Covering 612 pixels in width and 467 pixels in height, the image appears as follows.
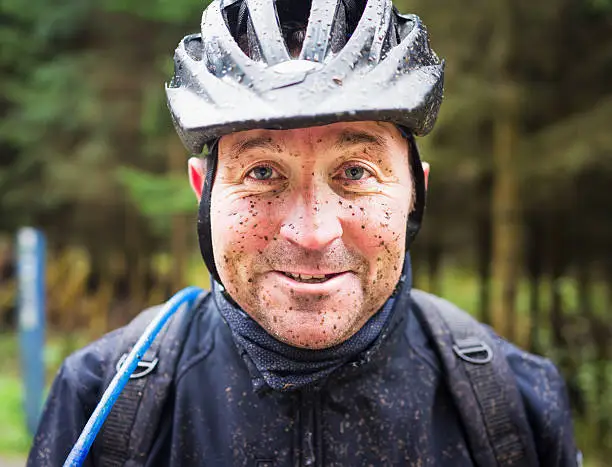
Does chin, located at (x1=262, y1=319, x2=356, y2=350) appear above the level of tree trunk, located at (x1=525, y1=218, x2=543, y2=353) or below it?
above

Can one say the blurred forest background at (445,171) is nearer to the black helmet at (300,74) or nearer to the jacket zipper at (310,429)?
the black helmet at (300,74)

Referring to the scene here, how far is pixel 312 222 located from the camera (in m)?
1.54

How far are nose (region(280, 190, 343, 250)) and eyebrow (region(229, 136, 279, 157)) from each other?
15 centimetres

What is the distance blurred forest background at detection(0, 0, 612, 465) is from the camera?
5.18 meters

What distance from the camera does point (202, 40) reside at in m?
1.92

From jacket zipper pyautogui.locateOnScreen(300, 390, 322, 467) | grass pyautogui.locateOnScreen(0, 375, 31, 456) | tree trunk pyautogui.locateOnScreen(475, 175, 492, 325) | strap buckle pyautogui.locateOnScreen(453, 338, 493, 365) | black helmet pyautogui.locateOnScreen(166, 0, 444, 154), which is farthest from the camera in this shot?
tree trunk pyautogui.locateOnScreen(475, 175, 492, 325)

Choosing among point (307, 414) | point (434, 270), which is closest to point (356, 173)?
point (307, 414)

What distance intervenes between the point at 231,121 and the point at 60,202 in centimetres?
934

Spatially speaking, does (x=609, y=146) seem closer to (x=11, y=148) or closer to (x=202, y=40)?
(x=202, y=40)

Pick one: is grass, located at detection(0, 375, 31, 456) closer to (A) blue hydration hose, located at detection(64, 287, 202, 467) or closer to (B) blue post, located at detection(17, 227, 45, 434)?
(B) blue post, located at detection(17, 227, 45, 434)

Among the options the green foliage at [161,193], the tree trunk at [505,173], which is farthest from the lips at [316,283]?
the green foliage at [161,193]

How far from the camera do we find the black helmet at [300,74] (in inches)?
59.5

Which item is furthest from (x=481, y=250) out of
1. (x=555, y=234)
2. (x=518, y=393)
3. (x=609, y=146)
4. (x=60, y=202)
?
(x=60, y=202)

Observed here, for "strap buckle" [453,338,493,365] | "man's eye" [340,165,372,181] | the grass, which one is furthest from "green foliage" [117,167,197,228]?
"man's eye" [340,165,372,181]
